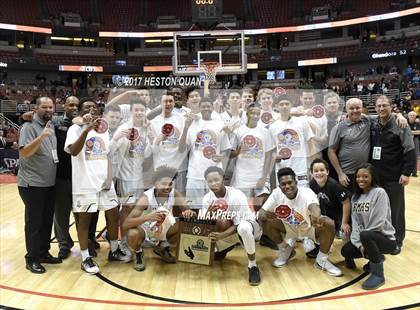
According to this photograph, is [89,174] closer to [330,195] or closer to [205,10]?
[330,195]

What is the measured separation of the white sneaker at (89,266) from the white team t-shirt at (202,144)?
1346mm

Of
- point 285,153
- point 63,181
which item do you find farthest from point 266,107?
point 63,181

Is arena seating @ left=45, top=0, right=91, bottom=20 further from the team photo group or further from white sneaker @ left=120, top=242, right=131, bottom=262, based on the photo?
white sneaker @ left=120, top=242, right=131, bottom=262

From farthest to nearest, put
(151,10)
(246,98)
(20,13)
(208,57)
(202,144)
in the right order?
(151,10) < (20,13) < (208,57) < (246,98) < (202,144)

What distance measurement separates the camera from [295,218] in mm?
4098

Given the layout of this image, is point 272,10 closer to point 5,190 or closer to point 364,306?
point 5,190

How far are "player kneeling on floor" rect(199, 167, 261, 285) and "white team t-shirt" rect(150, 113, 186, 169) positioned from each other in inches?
21.0

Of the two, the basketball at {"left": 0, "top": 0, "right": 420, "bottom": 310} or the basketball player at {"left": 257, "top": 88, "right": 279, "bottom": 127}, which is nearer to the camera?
the basketball at {"left": 0, "top": 0, "right": 420, "bottom": 310}

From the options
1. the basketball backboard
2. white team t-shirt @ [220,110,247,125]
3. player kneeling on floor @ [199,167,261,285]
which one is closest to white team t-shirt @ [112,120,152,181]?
player kneeling on floor @ [199,167,261,285]

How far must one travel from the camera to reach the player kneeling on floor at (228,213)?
12.8 feet

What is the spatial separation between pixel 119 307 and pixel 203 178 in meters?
1.60

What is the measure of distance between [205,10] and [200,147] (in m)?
12.6

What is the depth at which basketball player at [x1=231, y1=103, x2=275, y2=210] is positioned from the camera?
452cm

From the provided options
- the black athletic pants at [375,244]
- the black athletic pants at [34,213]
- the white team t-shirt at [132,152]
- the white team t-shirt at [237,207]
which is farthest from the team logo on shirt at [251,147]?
the black athletic pants at [34,213]
